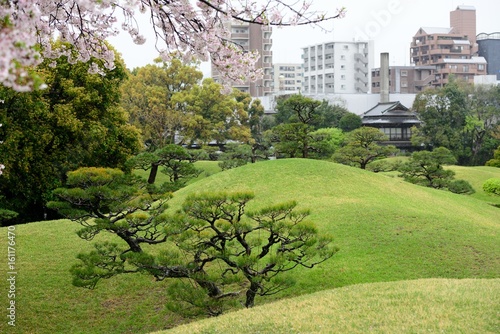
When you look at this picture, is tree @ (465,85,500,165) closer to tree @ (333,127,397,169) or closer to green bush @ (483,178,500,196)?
green bush @ (483,178,500,196)

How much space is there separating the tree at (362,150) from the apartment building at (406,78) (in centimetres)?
4042

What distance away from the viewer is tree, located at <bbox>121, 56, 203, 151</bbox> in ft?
95.8

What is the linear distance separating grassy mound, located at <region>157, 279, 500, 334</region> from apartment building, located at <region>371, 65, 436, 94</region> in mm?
56894

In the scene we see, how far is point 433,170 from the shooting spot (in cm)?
2175

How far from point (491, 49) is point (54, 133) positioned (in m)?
64.2

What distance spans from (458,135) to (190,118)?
17165 mm

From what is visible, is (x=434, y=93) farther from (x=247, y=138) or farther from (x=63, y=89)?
(x=63, y=89)

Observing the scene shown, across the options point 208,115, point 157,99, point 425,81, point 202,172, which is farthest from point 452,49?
point 202,172

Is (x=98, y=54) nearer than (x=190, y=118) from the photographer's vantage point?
Yes

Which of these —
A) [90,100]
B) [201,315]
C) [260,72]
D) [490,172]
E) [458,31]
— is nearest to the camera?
[260,72]

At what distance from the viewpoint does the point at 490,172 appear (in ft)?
94.8

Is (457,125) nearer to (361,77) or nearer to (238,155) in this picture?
(238,155)

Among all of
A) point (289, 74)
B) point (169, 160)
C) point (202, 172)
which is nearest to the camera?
point (169, 160)

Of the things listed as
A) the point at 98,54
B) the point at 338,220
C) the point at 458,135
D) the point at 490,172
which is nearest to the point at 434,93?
the point at 458,135
